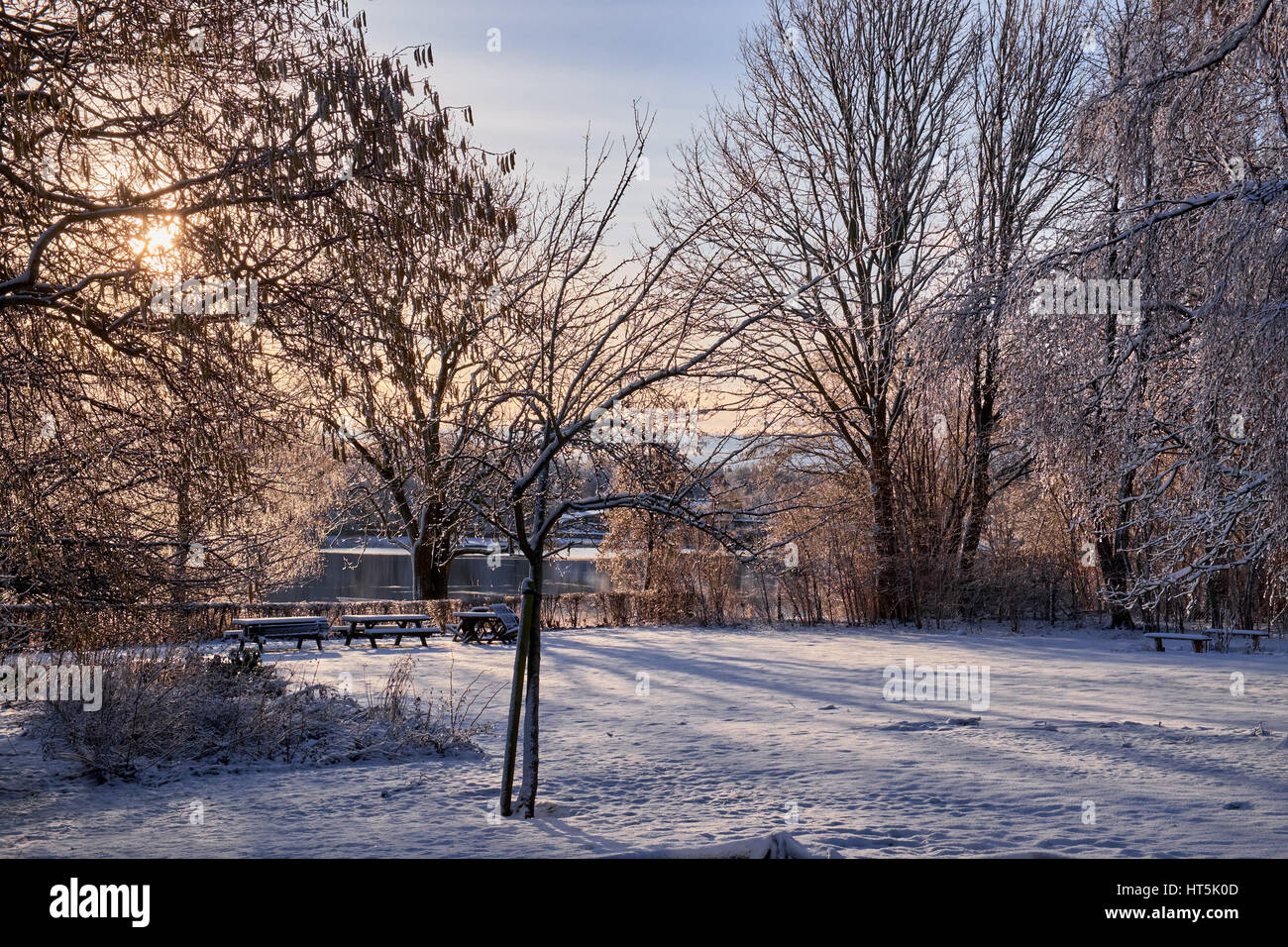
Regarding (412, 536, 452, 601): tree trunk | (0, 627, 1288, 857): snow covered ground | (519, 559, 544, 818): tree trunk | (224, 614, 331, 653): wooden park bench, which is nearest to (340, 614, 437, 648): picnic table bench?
(224, 614, 331, 653): wooden park bench

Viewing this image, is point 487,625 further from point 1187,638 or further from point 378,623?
point 1187,638

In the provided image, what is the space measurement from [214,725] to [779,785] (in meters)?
5.36

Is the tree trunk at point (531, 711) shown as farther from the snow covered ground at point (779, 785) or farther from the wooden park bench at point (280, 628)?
the wooden park bench at point (280, 628)

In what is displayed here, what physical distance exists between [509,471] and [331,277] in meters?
2.22

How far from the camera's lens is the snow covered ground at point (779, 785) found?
6.19 m

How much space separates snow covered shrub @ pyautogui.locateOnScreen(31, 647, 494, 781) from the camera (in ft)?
27.5

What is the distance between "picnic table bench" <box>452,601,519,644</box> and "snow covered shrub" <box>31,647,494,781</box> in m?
8.50

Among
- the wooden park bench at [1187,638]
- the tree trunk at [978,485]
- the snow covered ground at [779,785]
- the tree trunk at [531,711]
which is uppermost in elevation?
the tree trunk at [978,485]

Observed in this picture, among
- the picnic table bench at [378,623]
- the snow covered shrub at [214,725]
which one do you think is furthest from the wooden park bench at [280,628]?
the snow covered shrub at [214,725]

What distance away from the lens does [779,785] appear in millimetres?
7867

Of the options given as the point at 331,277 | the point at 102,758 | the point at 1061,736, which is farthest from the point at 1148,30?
the point at 102,758

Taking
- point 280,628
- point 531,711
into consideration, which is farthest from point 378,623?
point 531,711

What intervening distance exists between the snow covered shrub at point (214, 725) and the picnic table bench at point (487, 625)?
335 inches
